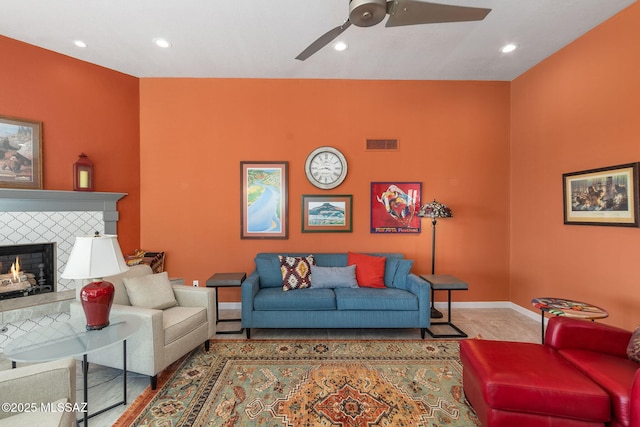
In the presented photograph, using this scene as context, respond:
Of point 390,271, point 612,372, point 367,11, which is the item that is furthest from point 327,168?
point 612,372

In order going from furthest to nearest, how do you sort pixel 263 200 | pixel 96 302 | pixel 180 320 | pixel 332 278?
pixel 263 200, pixel 332 278, pixel 180 320, pixel 96 302

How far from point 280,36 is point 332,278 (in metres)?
2.84

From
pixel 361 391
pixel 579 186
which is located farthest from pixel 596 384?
pixel 579 186

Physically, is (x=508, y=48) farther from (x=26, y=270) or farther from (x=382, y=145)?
(x=26, y=270)

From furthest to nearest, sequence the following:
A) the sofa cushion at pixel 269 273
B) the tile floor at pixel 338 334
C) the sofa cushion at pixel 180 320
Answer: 1. the sofa cushion at pixel 269 273
2. the sofa cushion at pixel 180 320
3. the tile floor at pixel 338 334

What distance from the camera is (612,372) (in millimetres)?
1676

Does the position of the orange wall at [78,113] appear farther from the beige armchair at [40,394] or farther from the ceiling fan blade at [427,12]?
the ceiling fan blade at [427,12]

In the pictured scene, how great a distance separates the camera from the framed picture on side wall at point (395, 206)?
13.2 feet

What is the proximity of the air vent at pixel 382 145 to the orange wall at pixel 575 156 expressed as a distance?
1753mm

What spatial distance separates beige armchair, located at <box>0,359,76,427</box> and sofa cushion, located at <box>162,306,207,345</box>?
89 centimetres

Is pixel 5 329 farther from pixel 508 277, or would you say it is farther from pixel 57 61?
pixel 508 277

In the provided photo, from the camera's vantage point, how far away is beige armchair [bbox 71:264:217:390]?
220cm

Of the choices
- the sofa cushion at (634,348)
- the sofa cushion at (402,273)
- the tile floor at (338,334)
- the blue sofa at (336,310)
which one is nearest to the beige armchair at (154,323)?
the tile floor at (338,334)

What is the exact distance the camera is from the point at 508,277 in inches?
162
